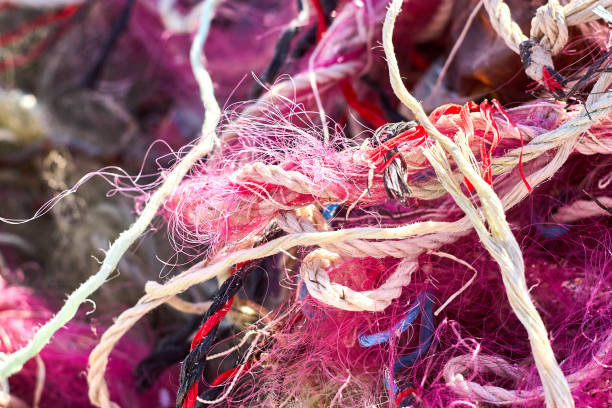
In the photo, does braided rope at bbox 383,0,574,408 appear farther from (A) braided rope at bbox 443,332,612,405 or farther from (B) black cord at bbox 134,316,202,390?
(B) black cord at bbox 134,316,202,390

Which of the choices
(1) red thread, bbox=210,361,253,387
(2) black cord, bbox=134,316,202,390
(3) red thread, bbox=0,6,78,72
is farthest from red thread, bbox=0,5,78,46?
(1) red thread, bbox=210,361,253,387

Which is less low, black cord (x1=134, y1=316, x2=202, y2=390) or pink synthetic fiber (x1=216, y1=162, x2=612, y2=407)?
pink synthetic fiber (x1=216, y1=162, x2=612, y2=407)

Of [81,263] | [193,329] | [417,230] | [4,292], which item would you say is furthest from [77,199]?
[417,230]

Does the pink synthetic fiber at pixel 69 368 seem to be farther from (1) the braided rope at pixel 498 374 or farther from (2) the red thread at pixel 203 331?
(1) the braided rope at pixel 498 374

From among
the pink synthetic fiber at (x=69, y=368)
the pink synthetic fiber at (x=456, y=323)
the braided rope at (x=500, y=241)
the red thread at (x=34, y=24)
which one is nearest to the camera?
the braided rope at (x=500, y=241)

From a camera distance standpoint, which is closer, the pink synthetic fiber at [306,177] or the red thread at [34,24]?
the pink synthetic fiber at [306,177]

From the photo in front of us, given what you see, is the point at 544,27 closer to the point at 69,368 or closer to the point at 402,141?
the point at 402,141

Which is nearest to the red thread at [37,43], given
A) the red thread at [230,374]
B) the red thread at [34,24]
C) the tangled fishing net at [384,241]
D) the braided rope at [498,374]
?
the red thread at [34,24]
